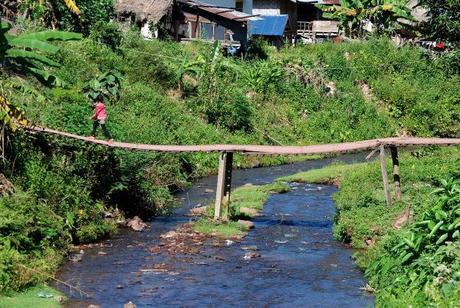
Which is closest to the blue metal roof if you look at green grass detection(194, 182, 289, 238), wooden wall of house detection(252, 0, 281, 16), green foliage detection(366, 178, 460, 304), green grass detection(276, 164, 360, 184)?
wooden wall of house detection(252, 0, 281, 16)

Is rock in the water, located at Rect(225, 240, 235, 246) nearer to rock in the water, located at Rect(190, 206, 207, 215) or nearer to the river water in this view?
the river water

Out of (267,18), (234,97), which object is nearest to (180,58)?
(234,97)

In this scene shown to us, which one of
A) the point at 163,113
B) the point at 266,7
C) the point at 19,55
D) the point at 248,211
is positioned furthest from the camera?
the point at 266,7

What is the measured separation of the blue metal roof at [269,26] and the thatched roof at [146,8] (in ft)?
25.5

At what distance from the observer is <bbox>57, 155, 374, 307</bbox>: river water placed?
11609 mm

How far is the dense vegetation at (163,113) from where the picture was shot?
14430 mm

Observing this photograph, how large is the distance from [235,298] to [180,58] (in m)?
21.3

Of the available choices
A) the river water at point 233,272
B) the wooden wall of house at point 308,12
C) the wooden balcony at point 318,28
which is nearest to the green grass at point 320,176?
the river water at point 233,272

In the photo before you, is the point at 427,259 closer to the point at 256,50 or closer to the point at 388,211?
the point at 388,211

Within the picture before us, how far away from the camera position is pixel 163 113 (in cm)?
2600

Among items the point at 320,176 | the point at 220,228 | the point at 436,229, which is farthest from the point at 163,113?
the point at 436,229

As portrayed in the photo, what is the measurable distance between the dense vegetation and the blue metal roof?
3.35 m

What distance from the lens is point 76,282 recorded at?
12375 mm

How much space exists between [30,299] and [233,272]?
12.0 feet
